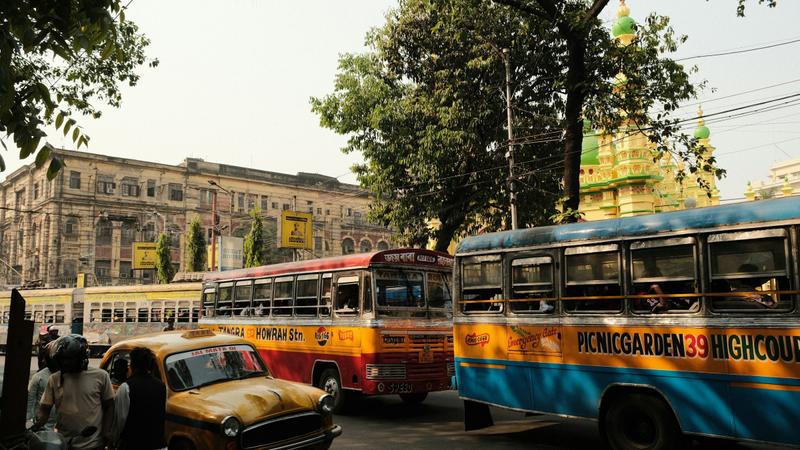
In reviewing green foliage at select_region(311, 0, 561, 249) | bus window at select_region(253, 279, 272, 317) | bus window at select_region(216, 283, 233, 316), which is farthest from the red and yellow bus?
green foliage at select_region(311, 0, 561, 249)

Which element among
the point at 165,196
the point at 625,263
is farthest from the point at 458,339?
the point at 165,196

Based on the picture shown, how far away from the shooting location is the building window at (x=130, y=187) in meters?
62.5

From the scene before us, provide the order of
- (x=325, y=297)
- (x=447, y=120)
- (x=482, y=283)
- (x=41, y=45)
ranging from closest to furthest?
(x=41, y=45), (x=482, y=283), (x=325, y=297), (x=447, y=120)

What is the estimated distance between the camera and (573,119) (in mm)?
14625

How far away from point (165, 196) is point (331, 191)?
19263mm

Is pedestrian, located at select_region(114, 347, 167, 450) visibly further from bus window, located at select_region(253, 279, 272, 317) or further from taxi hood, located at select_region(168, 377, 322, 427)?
bus window, located at select_region(253, 279, 272, 317)

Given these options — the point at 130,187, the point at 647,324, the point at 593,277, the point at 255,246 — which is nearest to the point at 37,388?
the point at 593,277

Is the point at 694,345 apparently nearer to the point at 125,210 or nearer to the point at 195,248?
the point at 195,248

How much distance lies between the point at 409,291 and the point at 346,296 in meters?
1.25

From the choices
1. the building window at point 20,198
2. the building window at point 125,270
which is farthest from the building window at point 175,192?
the building window at point 20,198

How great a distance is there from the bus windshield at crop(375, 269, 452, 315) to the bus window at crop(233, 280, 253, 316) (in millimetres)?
4628

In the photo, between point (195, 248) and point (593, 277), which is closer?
point (593, 277)

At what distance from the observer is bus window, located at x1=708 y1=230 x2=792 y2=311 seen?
263 inches

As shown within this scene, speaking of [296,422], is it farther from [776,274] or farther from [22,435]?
[776,274]
